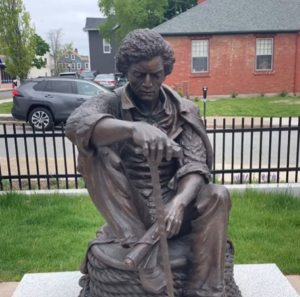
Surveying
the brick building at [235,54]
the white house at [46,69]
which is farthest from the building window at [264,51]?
the white house at [46,69]

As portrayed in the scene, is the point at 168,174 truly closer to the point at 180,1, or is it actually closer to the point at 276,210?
the point at 276,210

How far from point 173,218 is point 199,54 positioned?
787 inches

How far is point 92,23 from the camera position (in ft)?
156

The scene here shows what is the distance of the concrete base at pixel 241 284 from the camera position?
10.1 ft

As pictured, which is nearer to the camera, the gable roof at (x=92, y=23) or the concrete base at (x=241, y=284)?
the concrete base at (x=241, y=284)

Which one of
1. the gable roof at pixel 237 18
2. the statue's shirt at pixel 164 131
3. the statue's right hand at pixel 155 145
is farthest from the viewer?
the gable roof at pixel 237 18

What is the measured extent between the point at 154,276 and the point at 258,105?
15443 millimetres

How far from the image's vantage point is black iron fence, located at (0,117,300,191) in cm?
602

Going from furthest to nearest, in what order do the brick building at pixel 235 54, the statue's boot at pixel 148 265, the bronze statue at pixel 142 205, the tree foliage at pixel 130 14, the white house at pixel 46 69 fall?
the white house at pixel 46 69
the tree foliage at pixel 130 14
the brick building at pixel 235 54
the bronze statue at pixel 142 205
the statue's boot at pixel 148 265

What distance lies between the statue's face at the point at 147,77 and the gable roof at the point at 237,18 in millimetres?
18857

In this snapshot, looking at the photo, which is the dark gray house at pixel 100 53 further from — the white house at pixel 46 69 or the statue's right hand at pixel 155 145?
the statue's right hand at pixel 155 145

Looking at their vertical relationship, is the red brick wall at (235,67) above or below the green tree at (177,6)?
below

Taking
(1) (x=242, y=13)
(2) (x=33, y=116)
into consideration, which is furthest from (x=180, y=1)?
(2) (x=33, y=116)

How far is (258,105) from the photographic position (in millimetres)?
16859
